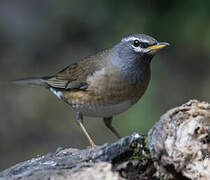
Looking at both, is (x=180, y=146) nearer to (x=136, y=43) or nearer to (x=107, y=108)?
(x=107, y=108)

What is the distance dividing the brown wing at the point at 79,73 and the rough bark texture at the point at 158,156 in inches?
82.7

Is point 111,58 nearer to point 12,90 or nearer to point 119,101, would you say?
point 119,101

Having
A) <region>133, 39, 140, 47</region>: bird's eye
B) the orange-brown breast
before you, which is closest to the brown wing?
the orange-brown breast

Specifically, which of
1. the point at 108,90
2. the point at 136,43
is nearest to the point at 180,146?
the point at 108,90

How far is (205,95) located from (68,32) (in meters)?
3.95

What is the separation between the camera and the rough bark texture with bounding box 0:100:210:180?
3.08m

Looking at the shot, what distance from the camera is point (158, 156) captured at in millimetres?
3105

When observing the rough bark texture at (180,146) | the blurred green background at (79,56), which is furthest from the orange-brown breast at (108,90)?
the blurred green background at (79,56)

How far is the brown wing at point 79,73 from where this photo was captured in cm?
554

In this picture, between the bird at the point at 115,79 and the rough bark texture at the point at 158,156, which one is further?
the bird at the point at 115,79

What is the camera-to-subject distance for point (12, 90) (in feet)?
32.6

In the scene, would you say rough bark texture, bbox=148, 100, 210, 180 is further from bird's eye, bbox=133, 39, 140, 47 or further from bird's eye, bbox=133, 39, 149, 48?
bird's eye, bbox=133, 39, 140, 47

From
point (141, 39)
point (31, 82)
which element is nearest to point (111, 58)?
point (141, 39)

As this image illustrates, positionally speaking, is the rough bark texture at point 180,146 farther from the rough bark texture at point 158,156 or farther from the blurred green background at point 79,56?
the blurred green background at point 79,56
